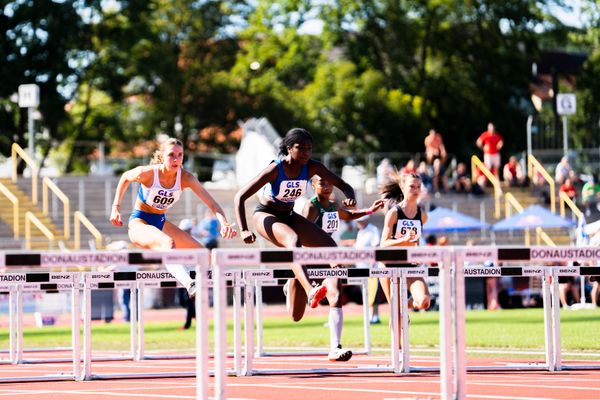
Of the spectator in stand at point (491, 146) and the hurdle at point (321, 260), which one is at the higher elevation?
the spectator in stand at point (491, 146)

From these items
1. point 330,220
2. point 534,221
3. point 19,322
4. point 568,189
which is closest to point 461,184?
point 568,189

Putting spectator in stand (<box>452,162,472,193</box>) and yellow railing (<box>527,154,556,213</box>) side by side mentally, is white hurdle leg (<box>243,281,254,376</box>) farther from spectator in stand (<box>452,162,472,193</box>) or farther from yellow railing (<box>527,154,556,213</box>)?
spectator in stand (<box>452,162,472,193</box>)

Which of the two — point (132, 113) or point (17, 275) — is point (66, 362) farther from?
point (132, 113)

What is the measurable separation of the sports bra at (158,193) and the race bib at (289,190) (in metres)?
1.08

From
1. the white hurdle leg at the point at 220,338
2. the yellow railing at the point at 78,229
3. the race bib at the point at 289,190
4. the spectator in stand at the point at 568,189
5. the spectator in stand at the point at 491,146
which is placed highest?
the spectator in stand at the point at 491,146

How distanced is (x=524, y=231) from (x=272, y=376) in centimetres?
2600

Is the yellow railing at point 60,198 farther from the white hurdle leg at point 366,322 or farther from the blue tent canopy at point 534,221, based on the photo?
the white hurdle leg at point 366,322

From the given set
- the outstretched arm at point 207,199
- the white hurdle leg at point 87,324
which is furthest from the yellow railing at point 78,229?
the white hurdle leg at point 87,324

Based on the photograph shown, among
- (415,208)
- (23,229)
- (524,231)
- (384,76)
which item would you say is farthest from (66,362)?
(384,76)

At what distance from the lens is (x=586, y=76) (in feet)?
197

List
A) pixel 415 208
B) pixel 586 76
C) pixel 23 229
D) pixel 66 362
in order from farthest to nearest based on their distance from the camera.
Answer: pixel 586 76 → pixel 23 229 → pixel 66 362 → pixel 415 208

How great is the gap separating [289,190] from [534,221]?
2125cm

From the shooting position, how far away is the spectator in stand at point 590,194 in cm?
3462

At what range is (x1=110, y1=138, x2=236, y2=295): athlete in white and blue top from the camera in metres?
13.0
